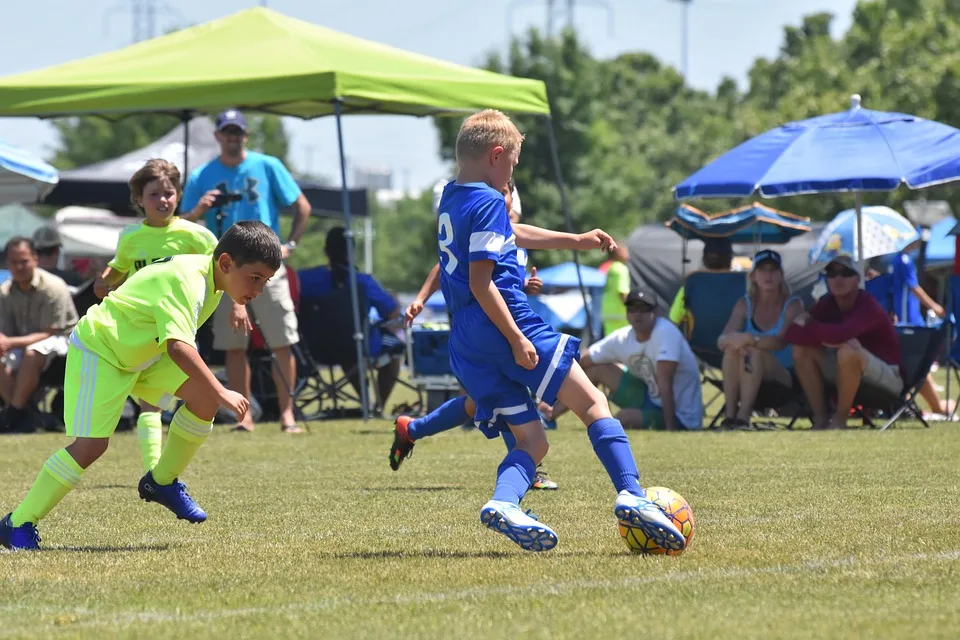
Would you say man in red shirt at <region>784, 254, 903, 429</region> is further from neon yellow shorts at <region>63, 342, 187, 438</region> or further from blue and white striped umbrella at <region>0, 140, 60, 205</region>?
neon yellow shorts at <region>63, 342, 187, 438</region>

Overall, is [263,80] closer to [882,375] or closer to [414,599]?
[882,375]

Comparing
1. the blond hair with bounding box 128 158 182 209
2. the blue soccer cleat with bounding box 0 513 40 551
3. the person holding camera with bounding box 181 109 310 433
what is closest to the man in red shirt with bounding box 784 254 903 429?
the person holding camera with bounding box 181 109 310 433

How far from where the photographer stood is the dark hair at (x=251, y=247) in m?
5.68

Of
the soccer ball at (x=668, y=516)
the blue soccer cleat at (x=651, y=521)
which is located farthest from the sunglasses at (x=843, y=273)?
the blue soccer cleat at (x=651, y=521)

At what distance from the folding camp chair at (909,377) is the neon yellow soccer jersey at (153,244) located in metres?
5.34

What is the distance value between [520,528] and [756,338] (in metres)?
7.27

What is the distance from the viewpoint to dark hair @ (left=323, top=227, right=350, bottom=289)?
13117 mm

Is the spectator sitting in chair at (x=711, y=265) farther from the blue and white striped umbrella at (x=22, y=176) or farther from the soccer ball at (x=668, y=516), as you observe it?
the soccer ball at (x=668, y=516)

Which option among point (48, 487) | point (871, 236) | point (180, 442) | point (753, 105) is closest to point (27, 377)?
point (180, 442)

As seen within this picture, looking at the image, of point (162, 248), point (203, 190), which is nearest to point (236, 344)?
point (203, 190)

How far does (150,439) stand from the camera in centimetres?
721

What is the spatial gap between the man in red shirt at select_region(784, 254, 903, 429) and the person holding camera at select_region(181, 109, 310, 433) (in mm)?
3778

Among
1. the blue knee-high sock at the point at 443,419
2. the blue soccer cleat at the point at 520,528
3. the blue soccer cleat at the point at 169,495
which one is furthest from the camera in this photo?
the blue knee-high sock at the point at 443,419

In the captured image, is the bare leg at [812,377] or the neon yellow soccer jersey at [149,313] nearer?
the neon yellow soccer jersey at [149,313]
